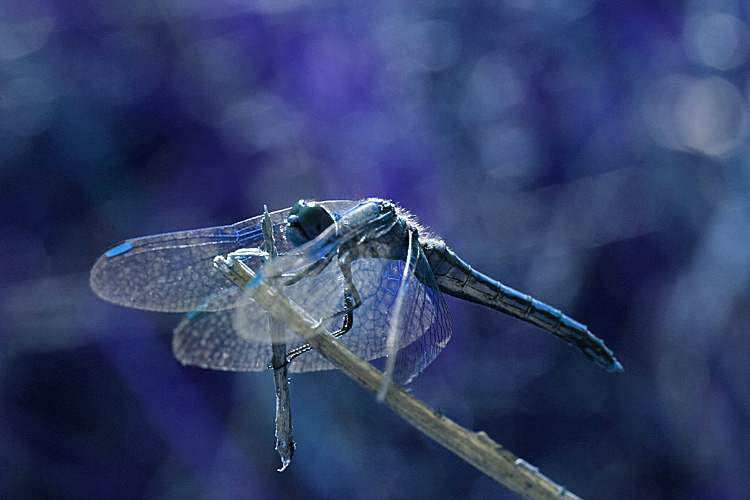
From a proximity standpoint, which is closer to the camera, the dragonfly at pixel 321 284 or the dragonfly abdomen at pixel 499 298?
the dragonfly at pixel 321 284

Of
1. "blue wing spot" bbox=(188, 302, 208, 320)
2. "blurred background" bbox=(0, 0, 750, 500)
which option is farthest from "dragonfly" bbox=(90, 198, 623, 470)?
"blurred background" bbox=(0, 0, 750, 500)

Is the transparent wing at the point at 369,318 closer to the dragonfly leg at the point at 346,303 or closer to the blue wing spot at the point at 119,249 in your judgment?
the dragonfly leg at the point at 346,303

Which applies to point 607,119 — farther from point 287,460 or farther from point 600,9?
point 287,460

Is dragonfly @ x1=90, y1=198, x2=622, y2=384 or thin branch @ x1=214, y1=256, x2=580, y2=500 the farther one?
dragonfly @ x1=90, y1=198, x2=622, y2=384

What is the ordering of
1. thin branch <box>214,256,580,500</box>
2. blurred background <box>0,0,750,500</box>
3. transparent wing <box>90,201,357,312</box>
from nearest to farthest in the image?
thin branch <box>214,256,580,500</box> → transparent wing <box>90,201,357,312</box> → blurred background <box>0,0,750,500</box>

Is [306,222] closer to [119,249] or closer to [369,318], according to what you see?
[369,318]

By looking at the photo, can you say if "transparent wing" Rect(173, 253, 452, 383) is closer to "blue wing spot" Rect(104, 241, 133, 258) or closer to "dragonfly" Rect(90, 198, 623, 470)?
"dragonfly" Rect(90, 198, 623, 470)

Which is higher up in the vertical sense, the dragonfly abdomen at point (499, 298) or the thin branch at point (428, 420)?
the dragonfly abdomen at point (499, 298)

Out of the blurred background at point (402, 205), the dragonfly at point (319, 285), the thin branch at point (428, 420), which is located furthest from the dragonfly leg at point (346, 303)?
the blurred background at point (402, 205)
